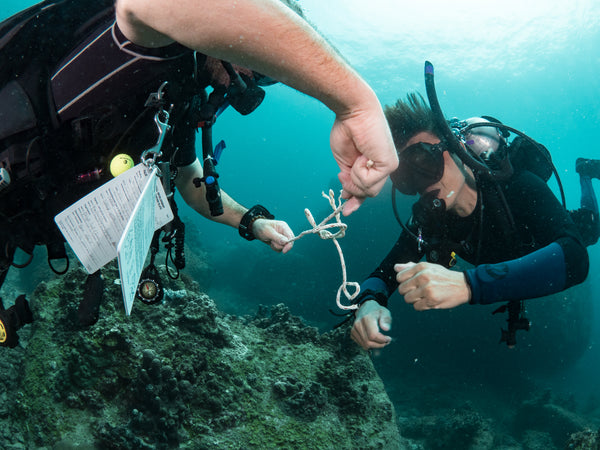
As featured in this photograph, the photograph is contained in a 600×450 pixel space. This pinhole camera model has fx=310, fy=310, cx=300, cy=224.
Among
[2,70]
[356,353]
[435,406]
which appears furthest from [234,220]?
[435,406]

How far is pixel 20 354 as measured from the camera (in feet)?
13.7

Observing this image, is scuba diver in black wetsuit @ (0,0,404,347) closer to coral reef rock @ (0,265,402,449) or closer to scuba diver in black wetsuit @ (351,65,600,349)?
scuba diver in black wetsuit @ (351,65,600,349)

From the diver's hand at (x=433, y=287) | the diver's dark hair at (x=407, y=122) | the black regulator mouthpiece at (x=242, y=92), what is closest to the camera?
the black regulator mouthpiece at (x=242, y=92)

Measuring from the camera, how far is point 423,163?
3141 mm

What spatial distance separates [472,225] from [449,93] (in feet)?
129

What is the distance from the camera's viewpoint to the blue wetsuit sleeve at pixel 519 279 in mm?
2207

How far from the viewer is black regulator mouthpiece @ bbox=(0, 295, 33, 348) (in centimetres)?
199

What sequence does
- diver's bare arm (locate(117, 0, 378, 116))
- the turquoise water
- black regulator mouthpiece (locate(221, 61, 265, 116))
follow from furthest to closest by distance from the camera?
the turquoise water → black regulator mouthpiece (locate(221, 61, 265, 116)) → diver's bare arm (locate(117, 0, 378, 116))

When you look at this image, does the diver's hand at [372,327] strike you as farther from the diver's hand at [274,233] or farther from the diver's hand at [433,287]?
the diver's hand at [274,233]

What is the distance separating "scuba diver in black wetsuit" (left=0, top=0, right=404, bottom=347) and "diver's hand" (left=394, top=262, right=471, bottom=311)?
100 centimetres

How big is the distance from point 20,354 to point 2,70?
4.21 metres

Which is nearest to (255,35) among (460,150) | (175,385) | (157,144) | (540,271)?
(157,144)

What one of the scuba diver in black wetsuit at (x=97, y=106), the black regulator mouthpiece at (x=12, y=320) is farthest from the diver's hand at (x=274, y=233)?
the black regulator mouthpiece at (x=12, y=320)

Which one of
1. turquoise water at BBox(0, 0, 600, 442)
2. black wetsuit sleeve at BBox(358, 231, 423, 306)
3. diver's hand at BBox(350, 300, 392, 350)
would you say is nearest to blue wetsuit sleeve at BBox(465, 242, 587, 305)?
diver's hand at BBox(350, 300, 392, 350)
